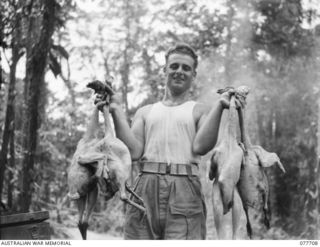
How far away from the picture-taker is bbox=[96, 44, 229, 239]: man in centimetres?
206

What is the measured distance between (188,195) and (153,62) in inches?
265

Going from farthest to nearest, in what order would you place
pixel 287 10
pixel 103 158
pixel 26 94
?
1. pixel 287 10
2. pixel 26 94
3. pixel 103 158

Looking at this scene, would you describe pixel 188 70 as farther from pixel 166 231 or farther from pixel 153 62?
pixel 153 62

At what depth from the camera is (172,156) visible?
215 cm

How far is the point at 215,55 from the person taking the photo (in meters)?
7.77

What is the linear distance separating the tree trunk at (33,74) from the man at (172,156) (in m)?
3.04

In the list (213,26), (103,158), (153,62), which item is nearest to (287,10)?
(213,26)

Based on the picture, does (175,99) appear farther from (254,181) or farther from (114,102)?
(254,181)

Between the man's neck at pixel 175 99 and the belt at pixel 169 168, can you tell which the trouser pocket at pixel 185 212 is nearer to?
the belt at pixel 169 168

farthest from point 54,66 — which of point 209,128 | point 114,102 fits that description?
point 209,128

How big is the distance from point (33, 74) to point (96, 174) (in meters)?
3.67

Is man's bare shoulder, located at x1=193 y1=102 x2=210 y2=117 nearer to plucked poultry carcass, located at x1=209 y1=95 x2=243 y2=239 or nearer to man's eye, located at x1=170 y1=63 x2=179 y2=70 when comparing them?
man's eye, located at x1=170 y1=63 x2=179 y2=70

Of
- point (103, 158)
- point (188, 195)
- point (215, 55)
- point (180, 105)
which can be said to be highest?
point (215, 55)

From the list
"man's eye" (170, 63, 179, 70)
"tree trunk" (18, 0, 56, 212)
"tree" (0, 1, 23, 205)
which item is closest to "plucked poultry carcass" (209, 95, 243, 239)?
"man's eye" (170, 63, 179, 70)
